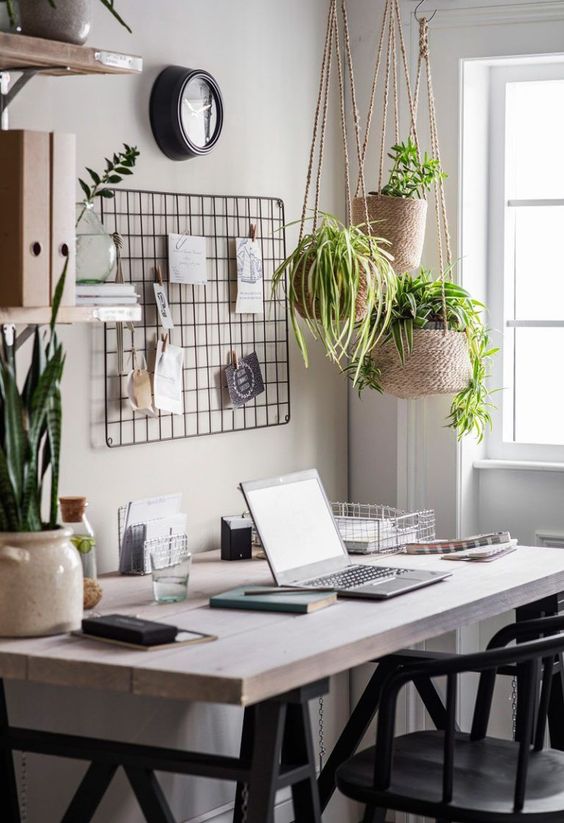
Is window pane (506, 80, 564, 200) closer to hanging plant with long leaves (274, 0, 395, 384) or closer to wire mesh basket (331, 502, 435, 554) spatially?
hanging plant with long leaves (274, 0, 395, 384)

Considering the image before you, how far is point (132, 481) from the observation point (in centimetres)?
293

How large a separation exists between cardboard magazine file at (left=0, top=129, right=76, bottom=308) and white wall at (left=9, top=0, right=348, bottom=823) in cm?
33

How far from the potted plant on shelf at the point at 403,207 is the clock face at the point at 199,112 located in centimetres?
43

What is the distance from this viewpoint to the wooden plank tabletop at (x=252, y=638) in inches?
76.9

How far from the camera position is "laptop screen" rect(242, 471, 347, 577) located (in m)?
2.62

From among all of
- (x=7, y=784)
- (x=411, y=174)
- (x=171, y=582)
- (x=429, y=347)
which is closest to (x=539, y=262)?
(x=411, y=174)

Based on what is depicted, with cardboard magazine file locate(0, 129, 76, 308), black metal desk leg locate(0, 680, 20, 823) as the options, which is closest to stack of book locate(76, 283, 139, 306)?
cardboard magazine file locate(0, 129, 76, 308)

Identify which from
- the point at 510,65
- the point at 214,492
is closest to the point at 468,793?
the point at 214,492

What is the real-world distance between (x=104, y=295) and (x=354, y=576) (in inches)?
30.5

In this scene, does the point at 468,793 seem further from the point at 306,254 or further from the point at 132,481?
the point at 306,254

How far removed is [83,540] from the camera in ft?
8.13

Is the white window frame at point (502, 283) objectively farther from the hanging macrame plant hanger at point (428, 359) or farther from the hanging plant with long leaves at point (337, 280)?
the hanging plant with long leaves at point (337, 280)

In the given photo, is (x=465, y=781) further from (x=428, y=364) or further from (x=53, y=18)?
(x=53, y=18)

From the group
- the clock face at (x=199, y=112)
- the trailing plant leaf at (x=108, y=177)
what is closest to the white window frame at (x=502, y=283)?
the clock face at (x=199, y=112)
